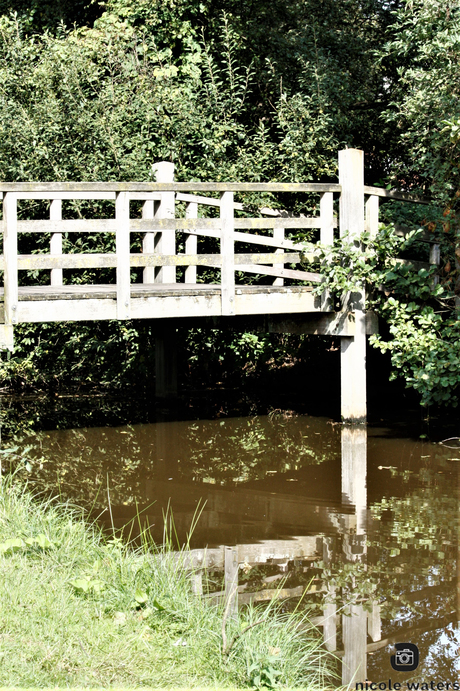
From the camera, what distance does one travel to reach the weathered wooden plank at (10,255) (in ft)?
22.6

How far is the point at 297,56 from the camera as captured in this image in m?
11.5

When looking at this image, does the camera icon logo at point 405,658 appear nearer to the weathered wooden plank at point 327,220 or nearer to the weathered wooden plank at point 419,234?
the weathered wooden plank at point 327,220

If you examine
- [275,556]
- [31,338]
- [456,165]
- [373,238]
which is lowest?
[275,556]

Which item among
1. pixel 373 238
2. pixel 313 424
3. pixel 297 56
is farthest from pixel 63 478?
pixel 297 56

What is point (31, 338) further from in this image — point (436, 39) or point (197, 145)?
point (436, 39)

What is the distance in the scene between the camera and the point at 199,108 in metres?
10.8

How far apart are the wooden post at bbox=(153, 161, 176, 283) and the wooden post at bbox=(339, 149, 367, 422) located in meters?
1.99

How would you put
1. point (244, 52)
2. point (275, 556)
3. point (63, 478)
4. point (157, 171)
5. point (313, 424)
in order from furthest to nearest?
1. point (244, 52)
2. point (157, 171)
3. point (313, 424)
4. point (63, 478)
5. point (275, 556)

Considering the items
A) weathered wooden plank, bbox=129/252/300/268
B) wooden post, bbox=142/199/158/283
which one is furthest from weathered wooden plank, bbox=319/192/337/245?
wooden post, bbox=142/199/158/283

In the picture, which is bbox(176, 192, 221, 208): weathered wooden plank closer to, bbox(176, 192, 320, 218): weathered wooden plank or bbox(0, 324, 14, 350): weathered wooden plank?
bbox(176, 192, 320, 218): weathered wooden plank

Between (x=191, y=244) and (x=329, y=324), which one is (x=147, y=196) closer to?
(x=191, y=244)

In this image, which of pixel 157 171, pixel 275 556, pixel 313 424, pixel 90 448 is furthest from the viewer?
pixel 157 171

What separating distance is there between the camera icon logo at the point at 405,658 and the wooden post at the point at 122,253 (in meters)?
4.52

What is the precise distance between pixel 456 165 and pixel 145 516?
4.98 meters
